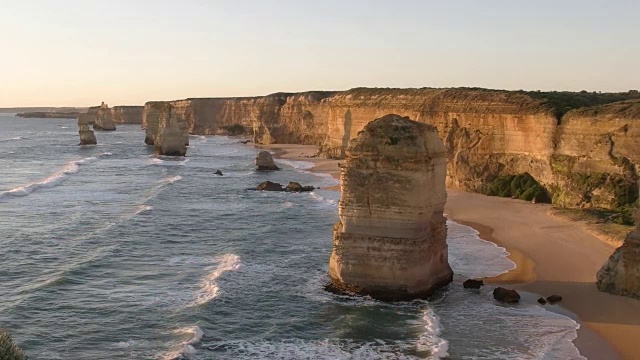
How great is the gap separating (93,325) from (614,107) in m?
30.9

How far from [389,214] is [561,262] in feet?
29.4

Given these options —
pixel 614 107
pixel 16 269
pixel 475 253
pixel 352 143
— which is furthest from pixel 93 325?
pixel 614 107

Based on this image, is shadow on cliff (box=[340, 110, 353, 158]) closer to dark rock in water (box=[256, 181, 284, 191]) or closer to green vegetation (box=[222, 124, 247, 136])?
dark rock in water (box=[256, 181, 284, 191])

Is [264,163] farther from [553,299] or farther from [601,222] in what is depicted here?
[553,299]

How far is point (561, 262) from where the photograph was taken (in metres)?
26.0

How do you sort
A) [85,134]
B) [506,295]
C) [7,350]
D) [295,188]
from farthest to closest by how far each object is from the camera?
[85,134], [295,188], [506,295], [7,350]

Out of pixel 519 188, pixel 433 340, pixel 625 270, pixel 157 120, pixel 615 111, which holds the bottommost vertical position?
pixel 433 340

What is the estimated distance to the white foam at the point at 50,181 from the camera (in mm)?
45706

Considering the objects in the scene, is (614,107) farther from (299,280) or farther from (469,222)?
(299,280)

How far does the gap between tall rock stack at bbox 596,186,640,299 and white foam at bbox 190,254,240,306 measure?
1324cm

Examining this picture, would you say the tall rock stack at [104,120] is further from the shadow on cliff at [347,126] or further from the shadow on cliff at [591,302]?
the shadow on cliff at [591,302]

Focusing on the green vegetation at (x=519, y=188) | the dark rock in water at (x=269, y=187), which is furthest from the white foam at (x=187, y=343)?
the dark rock in water at (x=269, y=187)

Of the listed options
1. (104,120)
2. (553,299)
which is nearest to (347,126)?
(553,299)

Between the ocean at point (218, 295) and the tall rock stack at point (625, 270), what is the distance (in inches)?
101
